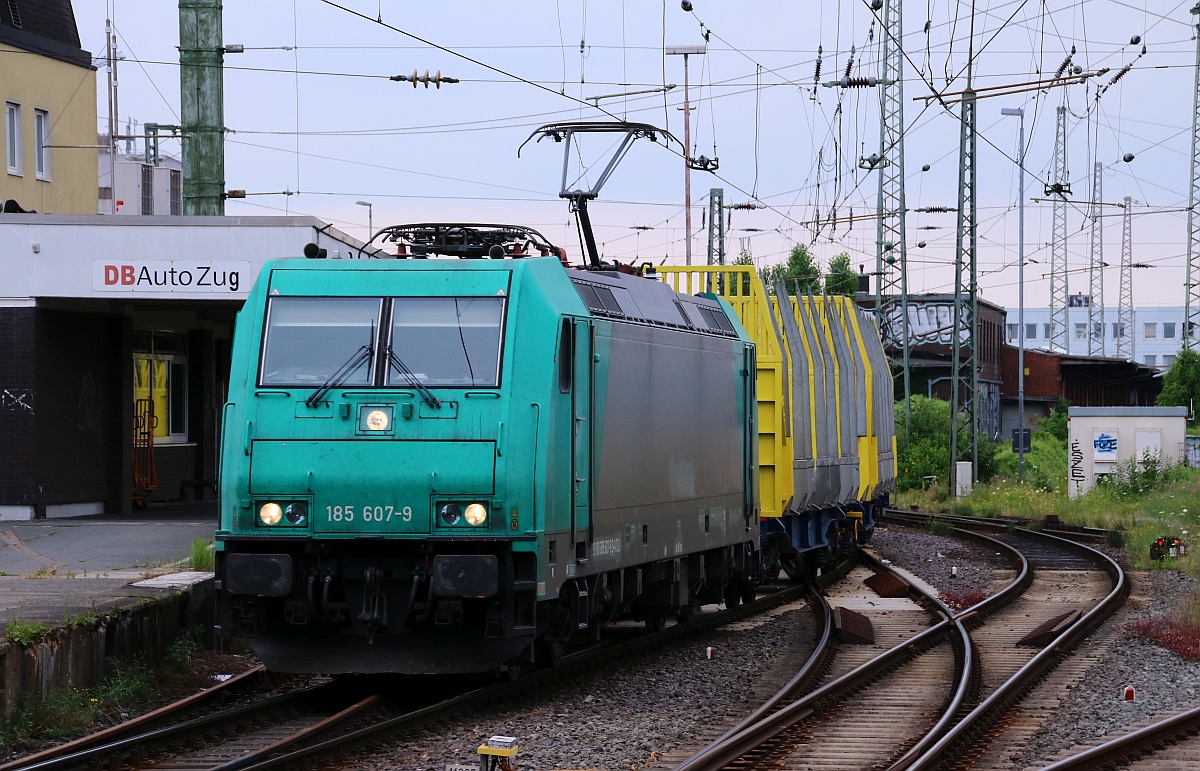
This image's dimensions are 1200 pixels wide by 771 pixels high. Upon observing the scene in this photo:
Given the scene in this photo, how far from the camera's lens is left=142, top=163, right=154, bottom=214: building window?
6191 centimetres

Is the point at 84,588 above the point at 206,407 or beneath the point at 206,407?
beneath

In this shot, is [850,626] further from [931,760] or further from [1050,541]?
[1050,541]

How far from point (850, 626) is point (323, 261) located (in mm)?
7057

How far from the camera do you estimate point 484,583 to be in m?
10.1

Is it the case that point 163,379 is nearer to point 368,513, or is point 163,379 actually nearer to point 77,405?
point 77,405

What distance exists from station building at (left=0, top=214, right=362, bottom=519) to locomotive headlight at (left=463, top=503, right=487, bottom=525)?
425 inches

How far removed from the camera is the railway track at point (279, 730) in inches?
344

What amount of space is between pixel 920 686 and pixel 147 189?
181ft

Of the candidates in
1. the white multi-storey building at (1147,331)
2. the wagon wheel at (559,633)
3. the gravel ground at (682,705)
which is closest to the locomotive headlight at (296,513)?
the gravel ground at (682,705)

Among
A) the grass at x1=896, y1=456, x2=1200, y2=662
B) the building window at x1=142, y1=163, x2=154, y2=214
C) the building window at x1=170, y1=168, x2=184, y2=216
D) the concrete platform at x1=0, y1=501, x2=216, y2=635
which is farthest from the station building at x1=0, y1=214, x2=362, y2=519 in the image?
the building window at x1=170, y1=168, x2=184, y2=216

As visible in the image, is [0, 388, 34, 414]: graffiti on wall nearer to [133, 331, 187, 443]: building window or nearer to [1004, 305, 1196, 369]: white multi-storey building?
[133, 331, 187, 443]: building window

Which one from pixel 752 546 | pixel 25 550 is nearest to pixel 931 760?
pixel 752 546

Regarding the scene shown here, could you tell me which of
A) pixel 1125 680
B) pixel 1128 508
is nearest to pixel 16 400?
pixel 1125 680

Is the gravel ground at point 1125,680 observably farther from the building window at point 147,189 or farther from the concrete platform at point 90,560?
the building window at point 147,189
